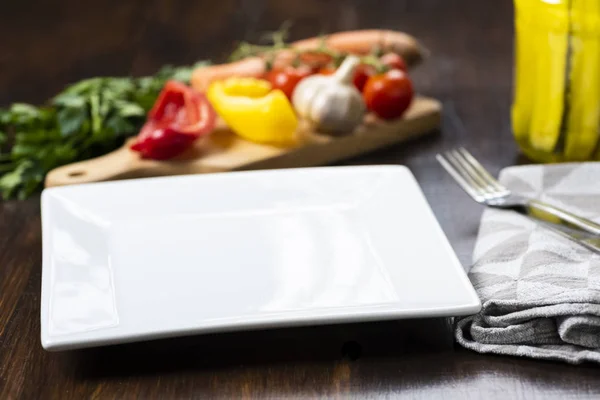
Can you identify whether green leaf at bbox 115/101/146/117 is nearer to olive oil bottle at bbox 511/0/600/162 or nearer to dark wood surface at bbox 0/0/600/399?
dark wood surface at bbox 0/0/600/399

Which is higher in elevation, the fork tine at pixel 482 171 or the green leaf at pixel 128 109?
the green leaf at pixel 128 109

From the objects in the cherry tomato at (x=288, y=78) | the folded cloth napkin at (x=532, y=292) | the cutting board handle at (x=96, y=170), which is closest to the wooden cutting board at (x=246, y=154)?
the cutting board handle at (x=96, y=170)

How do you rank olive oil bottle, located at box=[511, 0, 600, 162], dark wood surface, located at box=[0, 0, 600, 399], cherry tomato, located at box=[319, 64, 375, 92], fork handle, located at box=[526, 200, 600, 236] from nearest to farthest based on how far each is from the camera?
dark wood surface, located at box=[0, 0, 600, 399], fork handle, located at box=[526, 200, 600, 236], olive oil bottle, located at box=[511, 0, 600, 162], cherry tomato, located at box=[319, 64, 375, 92]

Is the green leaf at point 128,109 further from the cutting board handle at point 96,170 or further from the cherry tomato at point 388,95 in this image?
the cherry tomato at point 388,95

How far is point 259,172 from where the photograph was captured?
1293mm

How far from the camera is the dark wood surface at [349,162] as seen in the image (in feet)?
3.02

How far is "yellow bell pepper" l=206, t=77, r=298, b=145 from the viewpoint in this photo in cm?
148

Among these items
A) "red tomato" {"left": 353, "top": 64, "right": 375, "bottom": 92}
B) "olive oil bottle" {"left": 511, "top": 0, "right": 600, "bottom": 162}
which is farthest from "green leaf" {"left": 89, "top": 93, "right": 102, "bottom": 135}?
"olive oil bottle" {"left": 511, "top": 0, "right": 600, "bottom": 162}

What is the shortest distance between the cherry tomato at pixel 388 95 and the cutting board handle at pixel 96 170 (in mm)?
391

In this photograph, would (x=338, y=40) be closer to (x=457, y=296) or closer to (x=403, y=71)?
(x=403, y=71)

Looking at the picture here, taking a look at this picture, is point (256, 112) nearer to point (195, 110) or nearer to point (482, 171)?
point (195, 110)

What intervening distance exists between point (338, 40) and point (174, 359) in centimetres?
102

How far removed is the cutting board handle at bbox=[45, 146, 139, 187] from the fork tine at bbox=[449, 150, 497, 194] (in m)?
0.48

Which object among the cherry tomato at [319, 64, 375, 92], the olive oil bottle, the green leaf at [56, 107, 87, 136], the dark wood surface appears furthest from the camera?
the cherry tomato at [319, 64, 375, 92]
